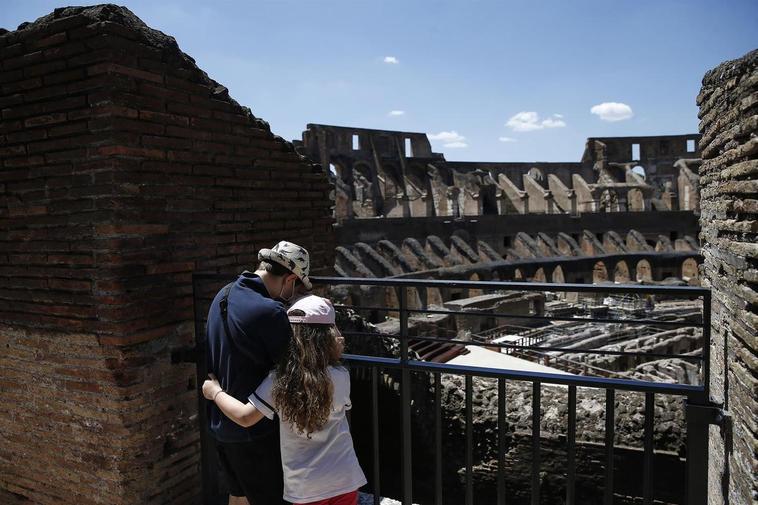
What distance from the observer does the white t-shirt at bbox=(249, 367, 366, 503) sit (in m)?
2.36

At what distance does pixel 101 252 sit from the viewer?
3.45 meters

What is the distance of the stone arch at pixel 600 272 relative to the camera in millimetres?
27375

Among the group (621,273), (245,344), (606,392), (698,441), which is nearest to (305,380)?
(245,344)

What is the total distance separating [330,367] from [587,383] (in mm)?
1359

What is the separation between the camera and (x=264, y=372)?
254 cm

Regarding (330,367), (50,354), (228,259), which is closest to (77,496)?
(50,354)

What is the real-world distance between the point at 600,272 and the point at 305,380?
2845 centimetres

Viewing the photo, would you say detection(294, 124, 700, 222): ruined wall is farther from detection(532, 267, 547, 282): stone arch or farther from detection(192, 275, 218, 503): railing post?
detection(192, 275, 218, 503): railing post

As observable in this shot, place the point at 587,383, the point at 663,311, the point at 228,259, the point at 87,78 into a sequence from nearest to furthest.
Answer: the point at 587,383 < the point at 87,78 < the point at 228,259 < the point at 663,311

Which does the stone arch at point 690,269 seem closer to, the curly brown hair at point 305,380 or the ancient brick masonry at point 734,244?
the ancient brick masonry at point 734,244

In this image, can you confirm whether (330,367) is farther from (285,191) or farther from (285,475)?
(285,191)

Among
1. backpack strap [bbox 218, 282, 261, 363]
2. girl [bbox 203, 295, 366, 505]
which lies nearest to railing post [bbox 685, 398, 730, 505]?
girl [bbox 203, 295, 366, 505]

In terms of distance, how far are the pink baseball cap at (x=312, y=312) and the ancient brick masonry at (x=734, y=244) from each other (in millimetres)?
2442

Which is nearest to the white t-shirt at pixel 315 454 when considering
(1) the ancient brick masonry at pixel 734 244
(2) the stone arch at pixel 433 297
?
(1) the ancient brick masonry at pixel 734 244
